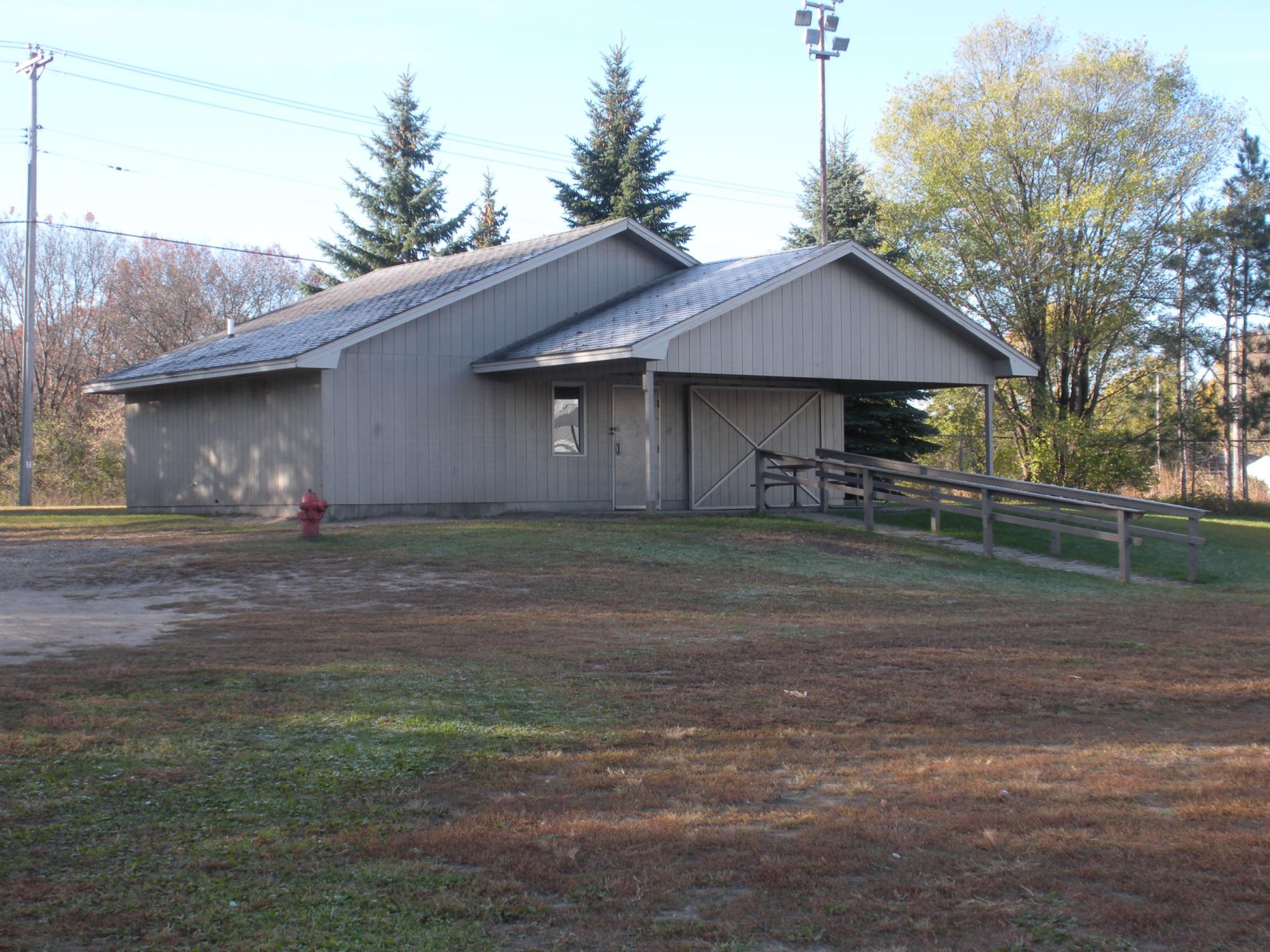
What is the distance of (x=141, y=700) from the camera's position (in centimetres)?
628

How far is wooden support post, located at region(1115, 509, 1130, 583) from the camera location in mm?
14387

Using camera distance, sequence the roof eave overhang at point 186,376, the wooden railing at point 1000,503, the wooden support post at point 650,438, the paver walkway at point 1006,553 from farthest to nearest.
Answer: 1. the roof eave overhang at point 186,376
2. the wooden support post at point 650,438
3. the paver walkway at point 1006,553
4. the wooden railing at point 1000,503

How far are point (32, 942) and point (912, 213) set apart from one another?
30511 mm

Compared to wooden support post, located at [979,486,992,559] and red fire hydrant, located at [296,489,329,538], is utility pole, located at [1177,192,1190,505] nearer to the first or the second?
wooden support post, located at [979,486,992,559]

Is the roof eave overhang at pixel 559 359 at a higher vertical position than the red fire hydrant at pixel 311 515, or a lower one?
higher

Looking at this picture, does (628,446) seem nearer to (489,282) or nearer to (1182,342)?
(489,282)

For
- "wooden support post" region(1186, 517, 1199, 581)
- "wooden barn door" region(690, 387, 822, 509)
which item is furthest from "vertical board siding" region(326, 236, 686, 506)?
"wooden support post" region(1186, 517, 1199, 581)

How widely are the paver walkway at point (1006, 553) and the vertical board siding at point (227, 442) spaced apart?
7.87 metres

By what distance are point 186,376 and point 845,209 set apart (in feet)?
63.7

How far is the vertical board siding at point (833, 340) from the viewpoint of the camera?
57.0 feet

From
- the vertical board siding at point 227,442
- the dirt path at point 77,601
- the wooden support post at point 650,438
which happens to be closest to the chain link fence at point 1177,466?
the wooden support post at point 650,438

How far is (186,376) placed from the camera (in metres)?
19.6

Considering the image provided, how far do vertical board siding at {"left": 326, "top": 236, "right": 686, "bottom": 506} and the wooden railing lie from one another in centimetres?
331

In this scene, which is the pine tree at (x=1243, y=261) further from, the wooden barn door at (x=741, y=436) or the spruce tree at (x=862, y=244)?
the wooden barn door at (x=741, y=436)
